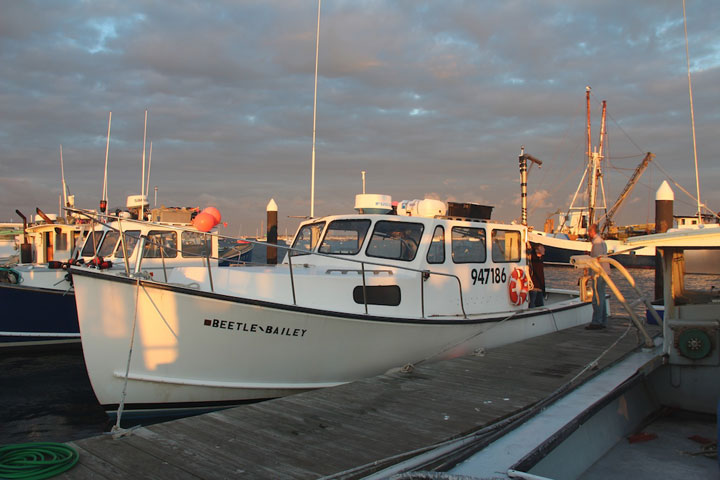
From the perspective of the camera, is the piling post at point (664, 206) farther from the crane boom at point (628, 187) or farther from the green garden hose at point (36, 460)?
the crane boom at point (628, 187)

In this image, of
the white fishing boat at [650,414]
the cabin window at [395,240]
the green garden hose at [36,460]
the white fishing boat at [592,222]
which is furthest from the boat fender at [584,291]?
the white fishing boat at [592,222]

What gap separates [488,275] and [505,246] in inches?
30.5

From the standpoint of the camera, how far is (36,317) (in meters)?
11.7

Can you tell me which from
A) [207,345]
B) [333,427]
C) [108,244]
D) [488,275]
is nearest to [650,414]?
[488,275]

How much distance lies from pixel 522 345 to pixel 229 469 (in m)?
5.69

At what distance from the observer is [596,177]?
47.6 m

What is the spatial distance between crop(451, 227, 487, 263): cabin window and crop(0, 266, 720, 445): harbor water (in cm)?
322

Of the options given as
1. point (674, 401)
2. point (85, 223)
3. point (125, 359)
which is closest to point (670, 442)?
point (674, 401)

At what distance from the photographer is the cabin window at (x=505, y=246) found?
30.2ft

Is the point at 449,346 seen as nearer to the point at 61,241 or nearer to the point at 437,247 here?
the point at 437,247

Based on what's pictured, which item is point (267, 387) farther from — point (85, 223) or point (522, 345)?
point (85, 223)

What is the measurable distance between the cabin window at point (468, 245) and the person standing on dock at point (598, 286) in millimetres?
1786

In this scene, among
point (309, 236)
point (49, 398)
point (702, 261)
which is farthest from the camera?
point (309, 236)

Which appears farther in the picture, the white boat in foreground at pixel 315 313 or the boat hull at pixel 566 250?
the boat hull at pixel 566 250
